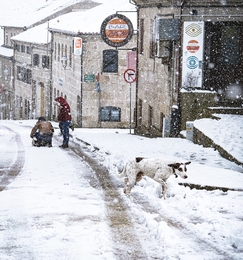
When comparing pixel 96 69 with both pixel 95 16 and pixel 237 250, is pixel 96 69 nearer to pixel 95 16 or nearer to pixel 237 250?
pixel 95 16

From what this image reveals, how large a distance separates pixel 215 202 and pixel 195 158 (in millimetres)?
4812

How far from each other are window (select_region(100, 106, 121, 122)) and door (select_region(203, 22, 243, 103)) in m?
19.6

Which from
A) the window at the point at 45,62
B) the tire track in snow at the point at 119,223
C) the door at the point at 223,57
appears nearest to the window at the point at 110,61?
the window at the point at 45,62

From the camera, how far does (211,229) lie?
27.3 ft

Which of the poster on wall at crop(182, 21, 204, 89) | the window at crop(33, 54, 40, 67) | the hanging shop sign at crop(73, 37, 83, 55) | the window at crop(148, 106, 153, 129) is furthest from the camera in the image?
the window at crop(33, 54, 40, 67)

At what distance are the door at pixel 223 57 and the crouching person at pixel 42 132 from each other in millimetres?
6067

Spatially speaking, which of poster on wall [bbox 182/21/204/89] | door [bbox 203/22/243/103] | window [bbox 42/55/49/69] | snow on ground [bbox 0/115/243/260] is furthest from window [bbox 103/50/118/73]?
snow on ground [bbox 0/115/243/260]

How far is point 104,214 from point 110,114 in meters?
33.0

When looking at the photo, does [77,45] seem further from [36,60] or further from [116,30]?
[36,60]

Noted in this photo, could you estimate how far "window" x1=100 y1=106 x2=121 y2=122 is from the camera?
42188 millimetres

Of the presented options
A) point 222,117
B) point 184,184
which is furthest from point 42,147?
point 184,184

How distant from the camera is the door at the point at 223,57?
22.6 meters

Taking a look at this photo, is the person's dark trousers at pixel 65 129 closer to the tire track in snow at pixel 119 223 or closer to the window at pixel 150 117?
the tire track in snow at pixel 119 223

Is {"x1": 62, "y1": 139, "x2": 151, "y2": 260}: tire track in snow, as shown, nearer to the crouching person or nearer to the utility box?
the utility box
